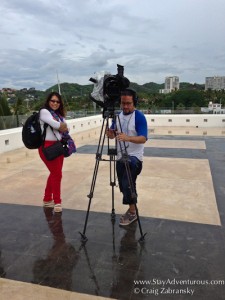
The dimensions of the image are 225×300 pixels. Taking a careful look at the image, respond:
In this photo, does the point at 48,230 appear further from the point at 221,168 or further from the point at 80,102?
the point at 80,102

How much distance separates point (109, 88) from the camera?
3.12 meters

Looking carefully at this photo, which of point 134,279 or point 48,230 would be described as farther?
point 48,230

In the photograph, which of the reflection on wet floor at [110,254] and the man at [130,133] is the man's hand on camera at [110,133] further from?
the reflection on wet floor at [110,254]

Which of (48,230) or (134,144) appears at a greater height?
(134,144)

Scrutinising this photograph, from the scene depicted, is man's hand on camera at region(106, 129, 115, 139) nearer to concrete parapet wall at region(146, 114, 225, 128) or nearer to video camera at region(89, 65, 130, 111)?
video camera at region(89, 65, 130, 111)

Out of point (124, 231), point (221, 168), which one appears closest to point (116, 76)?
point (124, 231)

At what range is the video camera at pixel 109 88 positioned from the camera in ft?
10.1

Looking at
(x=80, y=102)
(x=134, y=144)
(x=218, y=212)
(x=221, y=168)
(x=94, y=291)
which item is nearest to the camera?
(x=94, y=291)

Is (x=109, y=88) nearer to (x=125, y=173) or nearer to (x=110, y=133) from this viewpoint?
(x=110, y=133)

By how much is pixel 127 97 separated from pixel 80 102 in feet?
135

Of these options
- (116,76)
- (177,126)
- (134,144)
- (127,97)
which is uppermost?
(116,76)

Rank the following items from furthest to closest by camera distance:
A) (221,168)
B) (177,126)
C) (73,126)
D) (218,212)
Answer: (177,126), (73,126), (221,168), (218,212)

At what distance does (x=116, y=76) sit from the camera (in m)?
3.09

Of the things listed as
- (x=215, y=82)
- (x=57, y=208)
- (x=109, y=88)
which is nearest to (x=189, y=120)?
(x=57, y=208)
